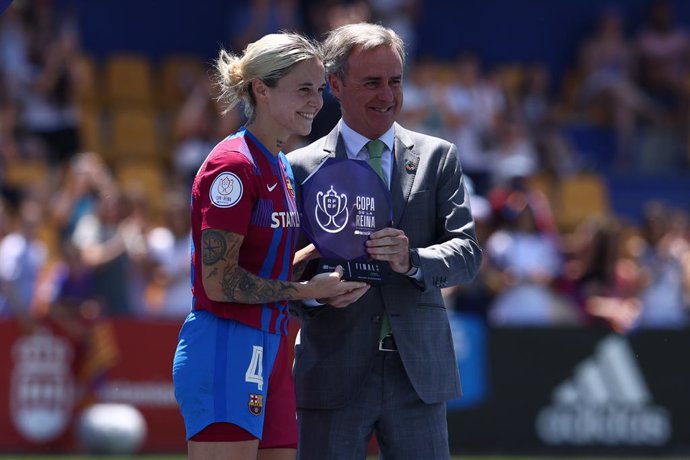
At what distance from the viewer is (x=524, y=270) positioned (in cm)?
1132

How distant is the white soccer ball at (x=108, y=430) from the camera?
32.7 feet

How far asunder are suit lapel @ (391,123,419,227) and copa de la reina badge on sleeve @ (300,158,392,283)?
124 mm

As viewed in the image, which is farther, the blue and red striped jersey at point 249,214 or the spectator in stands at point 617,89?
the spectator in stands at point 617,89

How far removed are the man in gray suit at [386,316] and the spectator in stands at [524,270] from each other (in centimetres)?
633

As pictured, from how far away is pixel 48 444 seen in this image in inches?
404

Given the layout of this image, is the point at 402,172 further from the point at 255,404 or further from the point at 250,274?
the point at 255,404

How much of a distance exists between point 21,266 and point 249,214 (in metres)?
6.86

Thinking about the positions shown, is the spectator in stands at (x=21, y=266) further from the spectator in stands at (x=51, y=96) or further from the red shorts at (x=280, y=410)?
the red shorts at (x=280, y=410)

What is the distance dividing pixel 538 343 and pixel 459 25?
23.7 ft

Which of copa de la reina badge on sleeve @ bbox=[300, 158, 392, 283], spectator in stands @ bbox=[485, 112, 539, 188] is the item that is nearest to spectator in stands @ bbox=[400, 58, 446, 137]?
spectator in stands @ bbox=[485, 112, 539, 188]

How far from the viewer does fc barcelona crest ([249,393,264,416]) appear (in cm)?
423

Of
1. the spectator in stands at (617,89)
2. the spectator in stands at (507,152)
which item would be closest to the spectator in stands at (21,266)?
the spectator in stands at (507,152)

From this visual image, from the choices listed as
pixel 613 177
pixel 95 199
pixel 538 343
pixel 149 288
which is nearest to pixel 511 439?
pixel 538 343

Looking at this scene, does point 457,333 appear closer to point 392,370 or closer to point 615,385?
point 615,385
